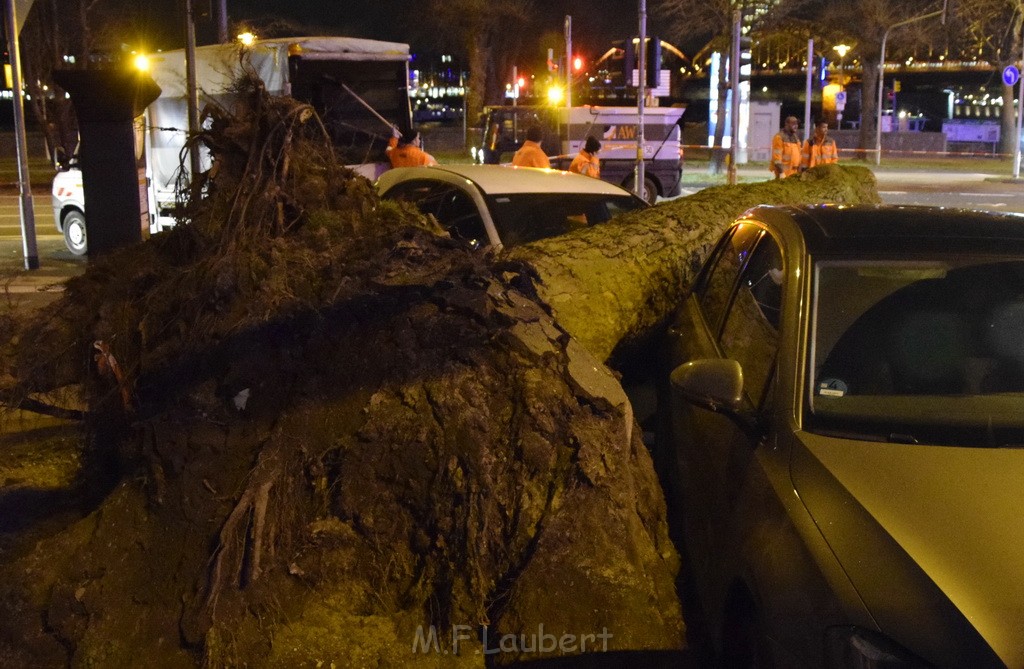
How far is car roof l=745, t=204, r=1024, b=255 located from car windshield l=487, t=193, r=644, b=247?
3.24 meters

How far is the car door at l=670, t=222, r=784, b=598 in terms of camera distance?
3629 mm

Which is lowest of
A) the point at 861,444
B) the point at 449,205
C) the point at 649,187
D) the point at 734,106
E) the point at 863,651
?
the point at 863,651

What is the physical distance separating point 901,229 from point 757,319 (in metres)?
0.61

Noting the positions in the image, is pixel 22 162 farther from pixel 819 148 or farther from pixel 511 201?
pixel 819 148

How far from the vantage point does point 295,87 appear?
17.1 meters

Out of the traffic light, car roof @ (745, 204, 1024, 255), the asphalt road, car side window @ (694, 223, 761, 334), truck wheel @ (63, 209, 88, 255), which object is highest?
the traffic light

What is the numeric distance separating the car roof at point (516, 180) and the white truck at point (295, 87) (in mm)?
7038

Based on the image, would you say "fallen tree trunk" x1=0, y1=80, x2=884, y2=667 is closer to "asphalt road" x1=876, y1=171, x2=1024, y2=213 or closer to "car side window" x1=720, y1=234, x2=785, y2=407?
"car side window" x1=720, y1=234, x2=785, y2=407

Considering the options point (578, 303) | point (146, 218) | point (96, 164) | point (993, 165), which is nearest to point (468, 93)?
point (993, 165)

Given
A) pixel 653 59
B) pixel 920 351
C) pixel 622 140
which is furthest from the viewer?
pixel 622 140

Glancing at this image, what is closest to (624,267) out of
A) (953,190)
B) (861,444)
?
(861,444)

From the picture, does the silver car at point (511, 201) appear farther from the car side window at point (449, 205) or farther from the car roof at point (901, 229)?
the car roof at point (901, 229)

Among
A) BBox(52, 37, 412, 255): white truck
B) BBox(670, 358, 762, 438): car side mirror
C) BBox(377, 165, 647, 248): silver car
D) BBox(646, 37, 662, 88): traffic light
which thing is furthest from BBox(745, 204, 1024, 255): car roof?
BBox(646, 37, 662, 88): traffic light

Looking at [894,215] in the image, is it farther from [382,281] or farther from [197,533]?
[197,533]
